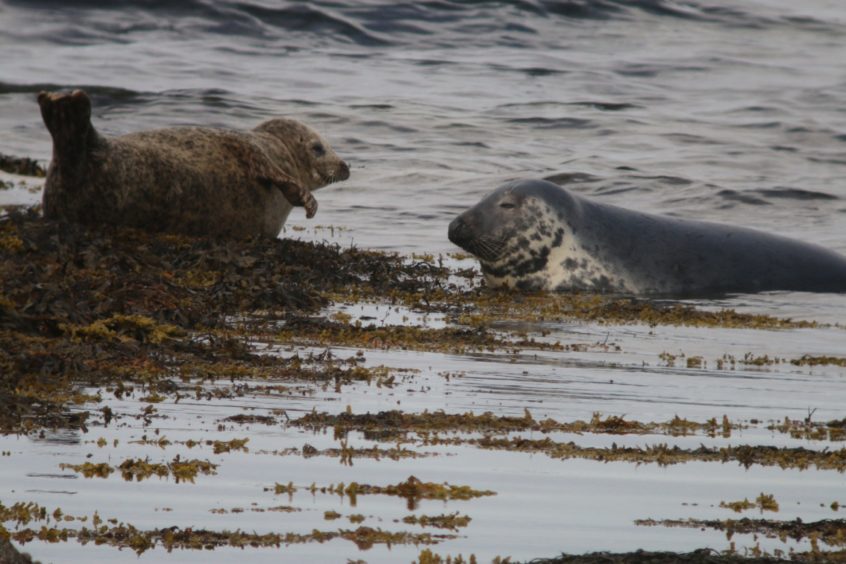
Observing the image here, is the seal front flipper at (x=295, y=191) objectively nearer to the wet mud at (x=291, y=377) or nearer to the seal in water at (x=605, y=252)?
the wet mud at (x=291, y=377)

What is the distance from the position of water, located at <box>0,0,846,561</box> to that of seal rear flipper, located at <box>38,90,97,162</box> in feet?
9.99

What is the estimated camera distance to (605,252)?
34.9 feet

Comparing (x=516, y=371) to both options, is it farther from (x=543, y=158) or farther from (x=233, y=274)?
(x=543, y=158)

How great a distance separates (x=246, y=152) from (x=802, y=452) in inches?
236

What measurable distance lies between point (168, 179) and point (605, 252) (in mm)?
3320

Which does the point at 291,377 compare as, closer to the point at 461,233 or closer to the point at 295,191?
the point at 295,191

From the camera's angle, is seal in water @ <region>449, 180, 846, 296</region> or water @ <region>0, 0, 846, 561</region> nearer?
water @ <region>0, 0, 846, 561</region>

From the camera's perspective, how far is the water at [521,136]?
4.16m

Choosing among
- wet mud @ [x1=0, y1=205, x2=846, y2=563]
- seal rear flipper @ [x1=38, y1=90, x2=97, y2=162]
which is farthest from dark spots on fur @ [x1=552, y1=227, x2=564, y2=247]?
seal rear flipper @ [x1=38, y1=90, x2=97, y2=162]

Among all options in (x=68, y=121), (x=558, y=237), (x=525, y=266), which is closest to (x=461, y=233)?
(x=525, y=266)

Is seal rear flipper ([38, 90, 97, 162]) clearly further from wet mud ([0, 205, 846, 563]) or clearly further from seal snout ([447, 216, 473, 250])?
seal snout ([447, 216, 473, 250])

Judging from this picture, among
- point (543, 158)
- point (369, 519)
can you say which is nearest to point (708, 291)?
point (369, 519)

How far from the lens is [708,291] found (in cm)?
1073

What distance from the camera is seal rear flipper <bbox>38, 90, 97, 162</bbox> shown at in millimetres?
8516
